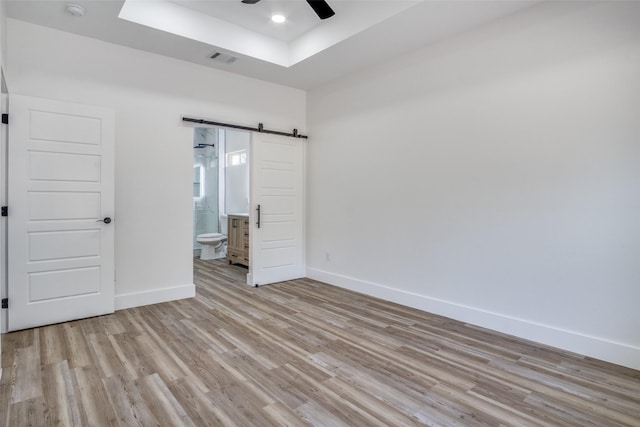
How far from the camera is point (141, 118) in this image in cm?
395

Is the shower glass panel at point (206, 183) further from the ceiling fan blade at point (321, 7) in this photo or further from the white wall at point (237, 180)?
the ceiling fan blade at point (321, 7)

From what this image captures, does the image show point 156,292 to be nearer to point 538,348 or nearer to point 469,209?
point 469,209

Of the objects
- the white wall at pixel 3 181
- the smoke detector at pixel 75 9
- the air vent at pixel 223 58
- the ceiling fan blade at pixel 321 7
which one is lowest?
the white wall at pixel 3 181

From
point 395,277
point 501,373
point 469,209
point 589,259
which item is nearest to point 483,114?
point 469,209

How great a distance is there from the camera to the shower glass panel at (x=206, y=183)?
25.6 feet

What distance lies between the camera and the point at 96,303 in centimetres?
358

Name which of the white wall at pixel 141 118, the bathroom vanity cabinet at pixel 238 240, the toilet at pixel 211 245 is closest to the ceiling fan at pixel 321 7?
the white wall at pixel 141 118

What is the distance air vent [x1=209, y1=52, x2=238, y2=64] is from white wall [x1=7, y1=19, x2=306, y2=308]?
0.31 m

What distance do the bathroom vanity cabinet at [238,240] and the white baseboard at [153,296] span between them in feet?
5.61

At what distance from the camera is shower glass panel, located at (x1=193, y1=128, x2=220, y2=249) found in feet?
25.6

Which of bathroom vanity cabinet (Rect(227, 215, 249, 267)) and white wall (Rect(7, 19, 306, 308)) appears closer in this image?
white wall (Rect(7, 19, 306, 308))

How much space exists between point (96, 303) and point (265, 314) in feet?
5.72

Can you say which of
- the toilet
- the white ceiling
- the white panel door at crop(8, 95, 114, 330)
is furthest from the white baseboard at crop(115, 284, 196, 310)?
the white ceiling

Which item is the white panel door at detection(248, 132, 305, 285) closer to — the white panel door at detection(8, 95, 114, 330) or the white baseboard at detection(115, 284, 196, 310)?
the white baseboard at detection(115, 284, 196, 310)
